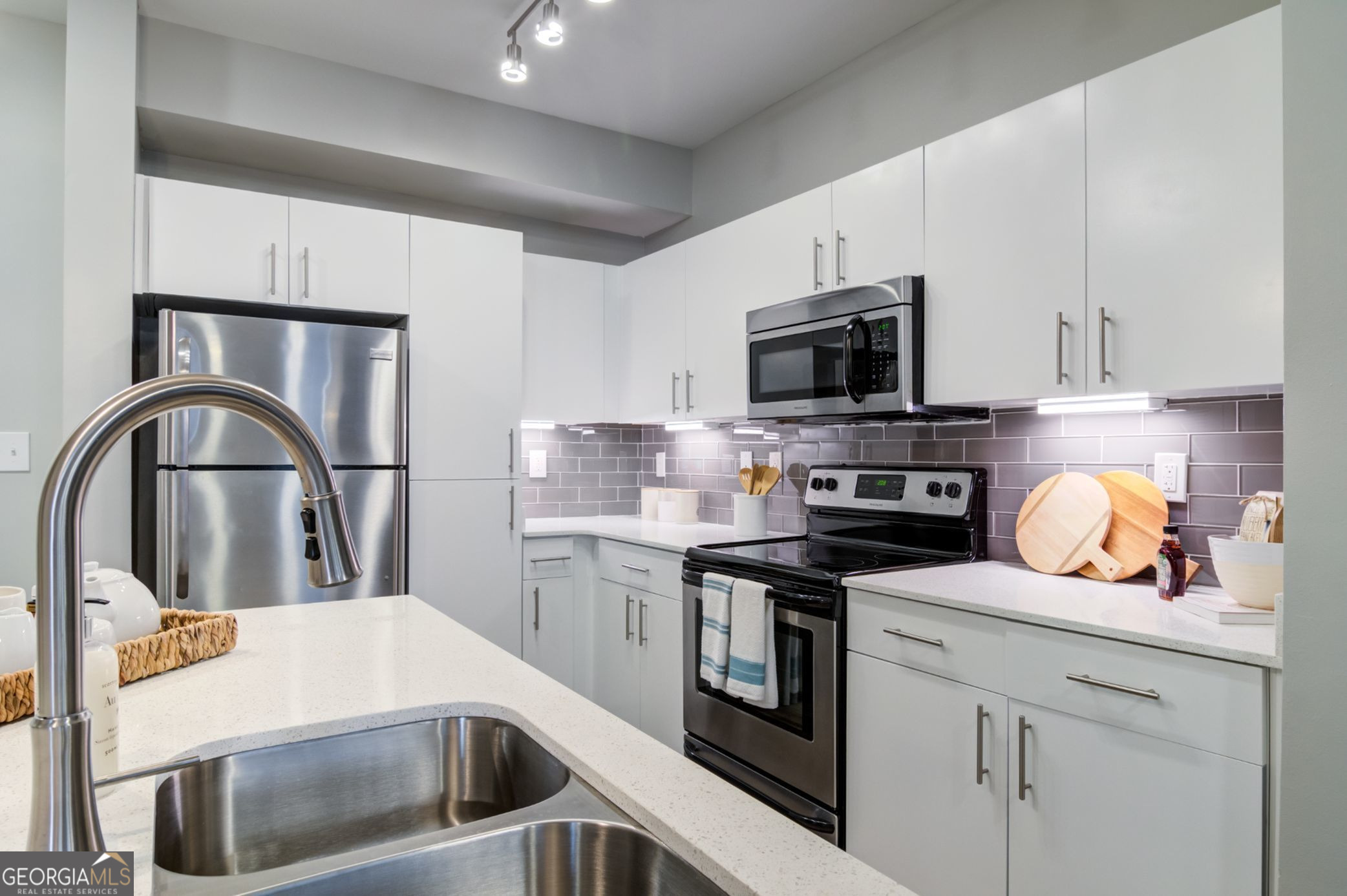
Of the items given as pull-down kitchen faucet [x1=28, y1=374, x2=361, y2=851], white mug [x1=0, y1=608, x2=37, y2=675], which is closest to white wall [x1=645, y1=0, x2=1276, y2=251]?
pull-down kitchen faucet [x1=28, y1=374, x2=361, y2=851]

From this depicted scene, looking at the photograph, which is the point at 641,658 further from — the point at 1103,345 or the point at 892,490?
the point at 1103,345

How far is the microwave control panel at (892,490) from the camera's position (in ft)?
8.27

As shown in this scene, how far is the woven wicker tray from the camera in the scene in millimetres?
1028

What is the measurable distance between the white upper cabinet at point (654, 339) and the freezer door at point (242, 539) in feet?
4.17

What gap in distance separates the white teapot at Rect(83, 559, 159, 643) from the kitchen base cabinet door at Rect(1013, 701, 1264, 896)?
5.59 ft

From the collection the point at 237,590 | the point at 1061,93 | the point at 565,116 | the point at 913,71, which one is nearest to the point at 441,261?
the point at 565,116

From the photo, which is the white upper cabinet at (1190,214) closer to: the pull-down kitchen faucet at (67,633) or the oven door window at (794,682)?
the oven door window at (794,682)

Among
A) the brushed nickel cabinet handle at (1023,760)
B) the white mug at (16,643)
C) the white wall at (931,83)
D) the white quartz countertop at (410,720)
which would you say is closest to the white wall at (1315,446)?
the brushed nickel cabinet handle at (1023,760)

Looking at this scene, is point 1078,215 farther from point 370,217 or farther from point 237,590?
point 237,590

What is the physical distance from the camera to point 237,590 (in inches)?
102

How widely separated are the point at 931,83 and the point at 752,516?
5.71 ft

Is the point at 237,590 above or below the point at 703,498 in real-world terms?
below

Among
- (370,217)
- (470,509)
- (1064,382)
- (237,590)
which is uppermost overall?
(370,217)

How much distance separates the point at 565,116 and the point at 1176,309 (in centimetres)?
268
